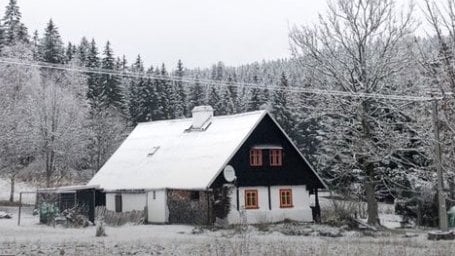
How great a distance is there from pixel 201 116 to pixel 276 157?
738 centimetres

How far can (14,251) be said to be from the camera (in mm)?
19094

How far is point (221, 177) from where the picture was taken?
126 ft

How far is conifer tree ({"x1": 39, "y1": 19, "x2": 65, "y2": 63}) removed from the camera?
270 feet

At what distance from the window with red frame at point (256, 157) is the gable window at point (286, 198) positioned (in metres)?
2.62

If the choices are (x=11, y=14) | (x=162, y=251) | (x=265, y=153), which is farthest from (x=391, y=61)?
(x=11, y=14)

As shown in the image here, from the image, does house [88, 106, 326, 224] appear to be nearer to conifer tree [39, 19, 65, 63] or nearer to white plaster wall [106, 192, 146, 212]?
white plaster wall [106, 192, 146, 212]

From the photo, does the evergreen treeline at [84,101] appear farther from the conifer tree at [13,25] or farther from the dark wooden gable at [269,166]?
the dark wooden gable at [269,166]

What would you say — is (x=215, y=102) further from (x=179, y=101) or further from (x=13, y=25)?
(x=13, y=25)

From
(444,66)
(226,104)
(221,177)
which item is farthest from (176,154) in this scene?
(226,104)

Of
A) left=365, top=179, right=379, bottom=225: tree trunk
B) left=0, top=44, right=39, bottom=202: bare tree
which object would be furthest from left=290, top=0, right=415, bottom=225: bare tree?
left=0, top=44, right=39, bottom=202: bare tree

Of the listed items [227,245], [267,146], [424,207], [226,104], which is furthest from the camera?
[226,104]

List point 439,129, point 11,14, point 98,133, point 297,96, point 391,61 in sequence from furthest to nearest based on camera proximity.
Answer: point 11,14, point 98,133, point 297,96, point 391,61, point 439,129

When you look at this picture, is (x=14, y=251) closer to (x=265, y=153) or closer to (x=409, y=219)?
(x=265, y=153)

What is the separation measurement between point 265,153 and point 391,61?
38.8 ft
